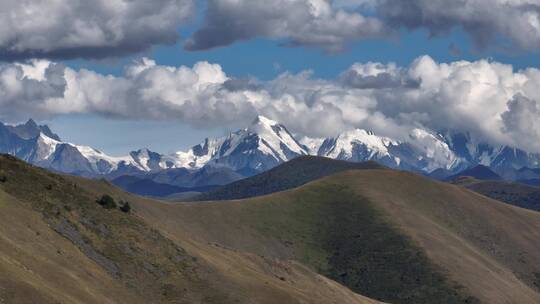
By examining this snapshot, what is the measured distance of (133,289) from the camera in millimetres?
116000

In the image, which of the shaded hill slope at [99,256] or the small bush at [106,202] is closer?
the shaded hill slope at [99,256]

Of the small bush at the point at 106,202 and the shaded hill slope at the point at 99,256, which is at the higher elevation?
the small bush at the point at 106,202

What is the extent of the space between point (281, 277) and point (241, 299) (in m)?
36.9

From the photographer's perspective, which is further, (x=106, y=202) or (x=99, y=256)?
(x=106, y=202)

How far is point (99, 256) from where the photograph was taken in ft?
393

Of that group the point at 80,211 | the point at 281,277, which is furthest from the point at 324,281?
the point at 80,211

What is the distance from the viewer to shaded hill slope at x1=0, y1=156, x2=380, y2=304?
101m

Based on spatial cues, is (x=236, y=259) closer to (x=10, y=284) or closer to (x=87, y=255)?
(x=87, y=255)

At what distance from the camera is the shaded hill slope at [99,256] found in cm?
10138

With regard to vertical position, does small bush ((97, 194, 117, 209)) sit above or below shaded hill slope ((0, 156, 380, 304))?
above

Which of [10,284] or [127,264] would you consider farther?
[127,264]

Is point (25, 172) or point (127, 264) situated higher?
point (25, 172)

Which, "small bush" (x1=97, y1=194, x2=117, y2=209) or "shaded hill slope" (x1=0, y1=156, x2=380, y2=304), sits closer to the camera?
"shaded hill slope" (x1=0, y1=156, x2=380, y2=304)

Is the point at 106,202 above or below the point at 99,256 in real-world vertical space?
above
